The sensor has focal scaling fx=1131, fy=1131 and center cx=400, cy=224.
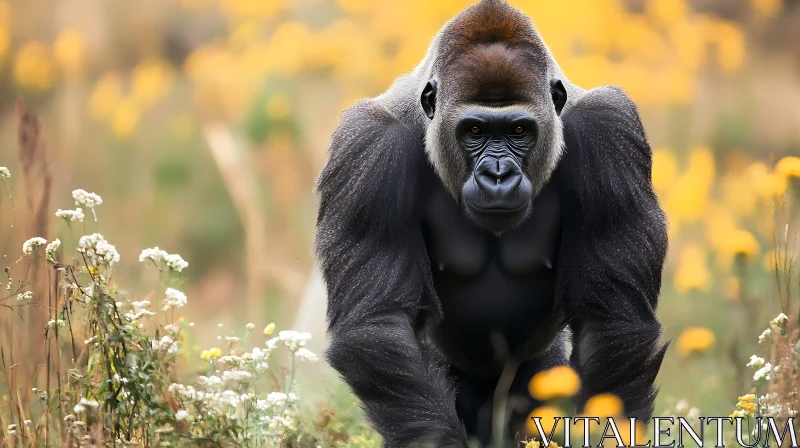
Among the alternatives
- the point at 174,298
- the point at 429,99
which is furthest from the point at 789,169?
the point at 174,298

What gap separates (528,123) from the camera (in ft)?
13.7

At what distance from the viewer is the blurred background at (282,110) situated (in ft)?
25.5

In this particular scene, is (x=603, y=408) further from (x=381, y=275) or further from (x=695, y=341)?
(x=695, y=341)

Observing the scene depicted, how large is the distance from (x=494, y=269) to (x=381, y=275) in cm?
62

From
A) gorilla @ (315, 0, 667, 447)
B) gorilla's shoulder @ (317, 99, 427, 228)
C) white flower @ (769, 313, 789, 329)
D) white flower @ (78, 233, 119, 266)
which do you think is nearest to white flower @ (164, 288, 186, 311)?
white flower @ (78, 233, 119, 266)

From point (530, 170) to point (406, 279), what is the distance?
0.64 meters

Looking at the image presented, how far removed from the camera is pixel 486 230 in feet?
14.7

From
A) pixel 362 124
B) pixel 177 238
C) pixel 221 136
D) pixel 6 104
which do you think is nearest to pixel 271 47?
pixel 221 136

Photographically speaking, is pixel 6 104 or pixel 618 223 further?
pixel 6 104

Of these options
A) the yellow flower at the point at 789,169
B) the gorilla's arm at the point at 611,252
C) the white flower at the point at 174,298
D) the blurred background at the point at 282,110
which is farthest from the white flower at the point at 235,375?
the blurred background at the point at 282,110

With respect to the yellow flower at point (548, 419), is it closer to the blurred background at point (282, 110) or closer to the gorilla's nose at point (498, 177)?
the gorilla's nose at point (498, 177)

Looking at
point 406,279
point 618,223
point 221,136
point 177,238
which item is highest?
point 221,136

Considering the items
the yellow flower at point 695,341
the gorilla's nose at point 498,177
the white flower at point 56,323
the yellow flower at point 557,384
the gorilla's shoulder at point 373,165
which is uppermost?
the gorilla's shoulder at point 373,165

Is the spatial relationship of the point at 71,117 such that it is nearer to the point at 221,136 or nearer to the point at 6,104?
the point at 6,104
